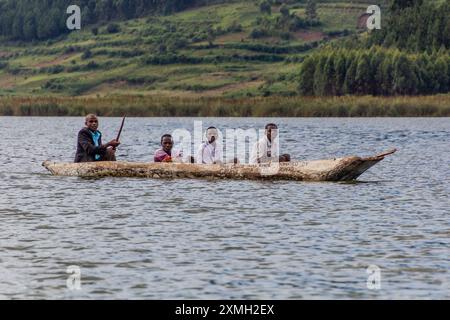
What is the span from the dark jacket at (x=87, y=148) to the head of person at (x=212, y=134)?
3.22m

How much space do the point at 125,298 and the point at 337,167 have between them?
16972 mm

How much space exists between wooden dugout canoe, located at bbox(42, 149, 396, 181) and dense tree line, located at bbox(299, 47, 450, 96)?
3858 inches

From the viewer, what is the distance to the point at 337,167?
3441cm

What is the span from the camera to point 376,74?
135000 millimetres

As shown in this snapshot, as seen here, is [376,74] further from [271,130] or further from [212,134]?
[271,130]

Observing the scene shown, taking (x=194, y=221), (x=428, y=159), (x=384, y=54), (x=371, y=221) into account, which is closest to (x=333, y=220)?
(x=371, y=221)

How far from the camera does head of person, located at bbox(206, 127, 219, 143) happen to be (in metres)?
34.4

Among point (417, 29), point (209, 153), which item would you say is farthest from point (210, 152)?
point (417, 29)

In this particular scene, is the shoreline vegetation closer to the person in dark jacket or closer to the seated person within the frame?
the person in dark jacket

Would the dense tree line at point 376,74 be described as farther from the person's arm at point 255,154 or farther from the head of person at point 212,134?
the head of person at point 212,134

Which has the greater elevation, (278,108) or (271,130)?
(271,130)

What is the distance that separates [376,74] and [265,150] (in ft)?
334

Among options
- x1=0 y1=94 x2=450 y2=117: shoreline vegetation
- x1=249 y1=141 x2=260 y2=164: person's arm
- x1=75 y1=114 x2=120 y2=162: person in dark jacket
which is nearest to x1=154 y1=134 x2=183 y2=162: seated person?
x1=75 y1=114 x2=120 y2=162: person in dark jacket
